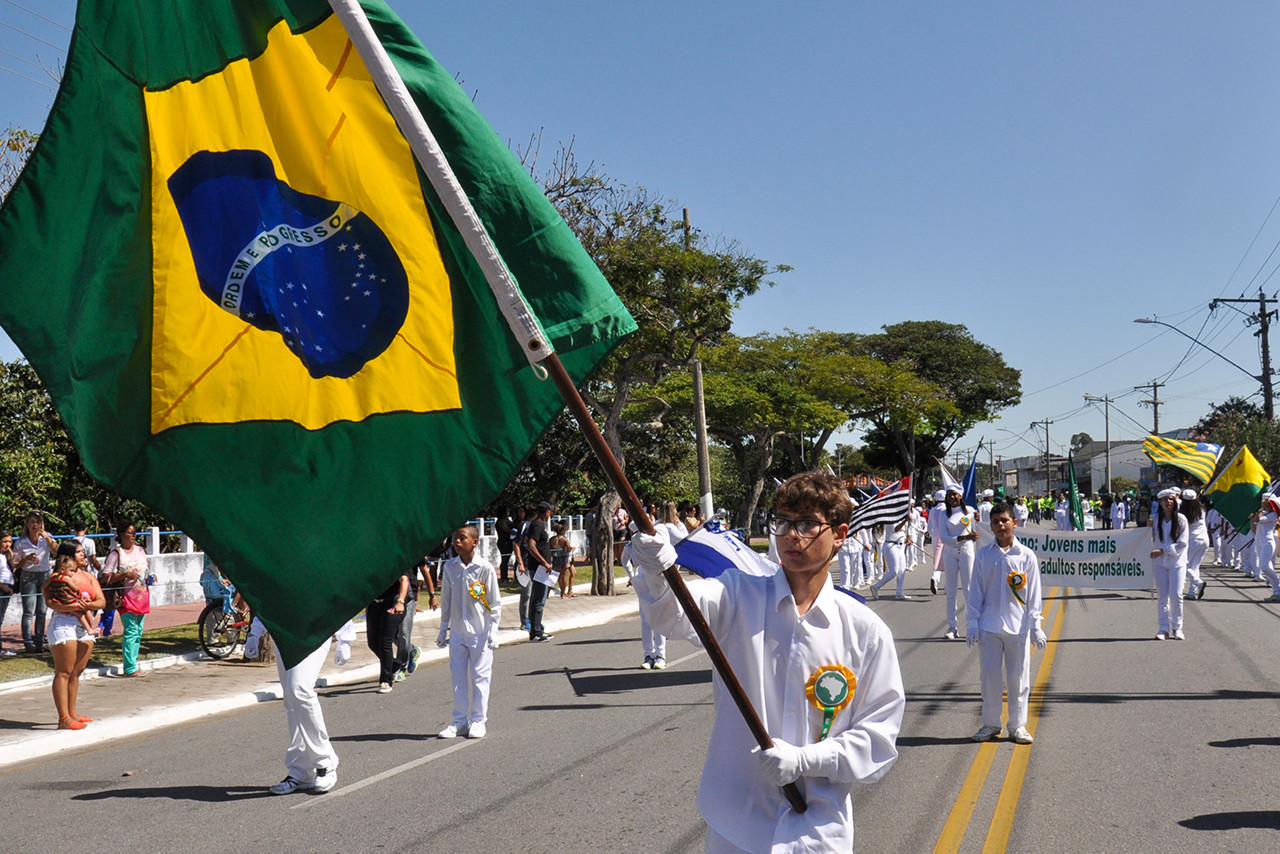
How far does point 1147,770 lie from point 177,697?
9.72 meters

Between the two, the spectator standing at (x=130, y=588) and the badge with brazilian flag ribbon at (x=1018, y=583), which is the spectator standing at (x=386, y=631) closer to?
the spectator standing at (x=130, y=588)

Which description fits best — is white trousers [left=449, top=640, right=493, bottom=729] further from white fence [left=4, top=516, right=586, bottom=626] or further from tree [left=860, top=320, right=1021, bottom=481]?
tree [left=860, top=320, right=1021, bottom=481]

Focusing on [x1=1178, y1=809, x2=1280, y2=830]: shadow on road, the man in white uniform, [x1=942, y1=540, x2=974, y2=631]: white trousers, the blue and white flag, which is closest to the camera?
the man in white uniform

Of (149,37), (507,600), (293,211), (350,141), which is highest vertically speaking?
(149,37)

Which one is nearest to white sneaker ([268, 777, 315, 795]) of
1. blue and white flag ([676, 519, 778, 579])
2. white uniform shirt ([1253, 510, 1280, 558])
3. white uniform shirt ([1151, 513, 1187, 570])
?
blue and white flag ([676, 519, 778, 579])

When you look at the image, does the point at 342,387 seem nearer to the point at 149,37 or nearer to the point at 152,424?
the point at 152,424

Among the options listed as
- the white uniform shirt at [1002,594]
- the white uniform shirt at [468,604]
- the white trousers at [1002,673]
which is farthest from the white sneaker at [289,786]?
the white uniform shirt at [1002,594]

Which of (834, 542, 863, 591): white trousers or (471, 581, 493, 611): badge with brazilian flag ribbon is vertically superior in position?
(471, 581, 493, 611): badge with brazilian flag ribbon

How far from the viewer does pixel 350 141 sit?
3736mm

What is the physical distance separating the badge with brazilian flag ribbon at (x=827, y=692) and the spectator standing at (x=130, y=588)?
11.5m

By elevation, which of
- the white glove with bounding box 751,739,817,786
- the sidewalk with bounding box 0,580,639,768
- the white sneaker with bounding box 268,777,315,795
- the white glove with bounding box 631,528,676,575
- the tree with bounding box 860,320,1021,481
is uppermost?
the tree with bounding box 860,320,1021,481

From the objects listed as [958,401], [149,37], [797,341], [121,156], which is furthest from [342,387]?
[958,401]

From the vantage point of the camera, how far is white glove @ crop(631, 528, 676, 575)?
2924 millimetres

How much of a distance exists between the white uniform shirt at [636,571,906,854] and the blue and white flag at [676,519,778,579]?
23.1 feet
